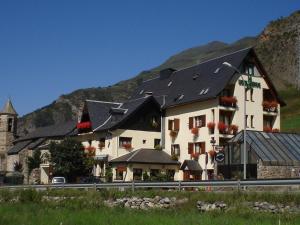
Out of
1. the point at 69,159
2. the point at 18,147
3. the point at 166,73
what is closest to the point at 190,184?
the point at 69,159

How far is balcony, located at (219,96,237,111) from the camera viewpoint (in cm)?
5444

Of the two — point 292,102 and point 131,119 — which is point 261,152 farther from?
point 292,102

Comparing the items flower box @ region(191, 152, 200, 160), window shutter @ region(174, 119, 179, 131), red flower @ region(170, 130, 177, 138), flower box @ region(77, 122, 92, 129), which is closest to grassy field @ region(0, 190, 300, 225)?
flower box @ region(191, 152, 200, 160)

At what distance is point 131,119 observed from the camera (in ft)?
198

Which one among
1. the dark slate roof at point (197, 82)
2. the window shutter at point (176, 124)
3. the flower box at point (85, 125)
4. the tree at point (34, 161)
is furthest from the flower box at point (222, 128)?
the tree at point (34, 161)

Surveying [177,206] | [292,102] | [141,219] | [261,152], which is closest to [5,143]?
[292,102]

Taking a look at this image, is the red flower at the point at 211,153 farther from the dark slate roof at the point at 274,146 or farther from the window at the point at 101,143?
the window at the point at 101,143

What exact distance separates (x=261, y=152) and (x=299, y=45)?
8882 centimetres

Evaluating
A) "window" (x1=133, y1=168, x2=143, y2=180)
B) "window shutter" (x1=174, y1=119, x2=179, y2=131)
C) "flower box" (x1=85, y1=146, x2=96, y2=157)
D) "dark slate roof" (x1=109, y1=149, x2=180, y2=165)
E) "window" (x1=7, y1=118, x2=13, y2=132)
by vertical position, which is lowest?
"window" (x1=133, y1=168, x2=143, y2=180)

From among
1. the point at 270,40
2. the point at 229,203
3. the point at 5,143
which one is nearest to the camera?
the point at 229,203

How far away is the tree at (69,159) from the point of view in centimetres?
5903

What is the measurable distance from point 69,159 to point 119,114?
7.87 metres

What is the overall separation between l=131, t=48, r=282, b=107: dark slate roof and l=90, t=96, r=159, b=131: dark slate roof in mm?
2775

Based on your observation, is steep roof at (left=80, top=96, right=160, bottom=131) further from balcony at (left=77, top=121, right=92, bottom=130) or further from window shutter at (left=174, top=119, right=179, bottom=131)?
window shutter at (left=174, top=119, right=179, bottom=131)
